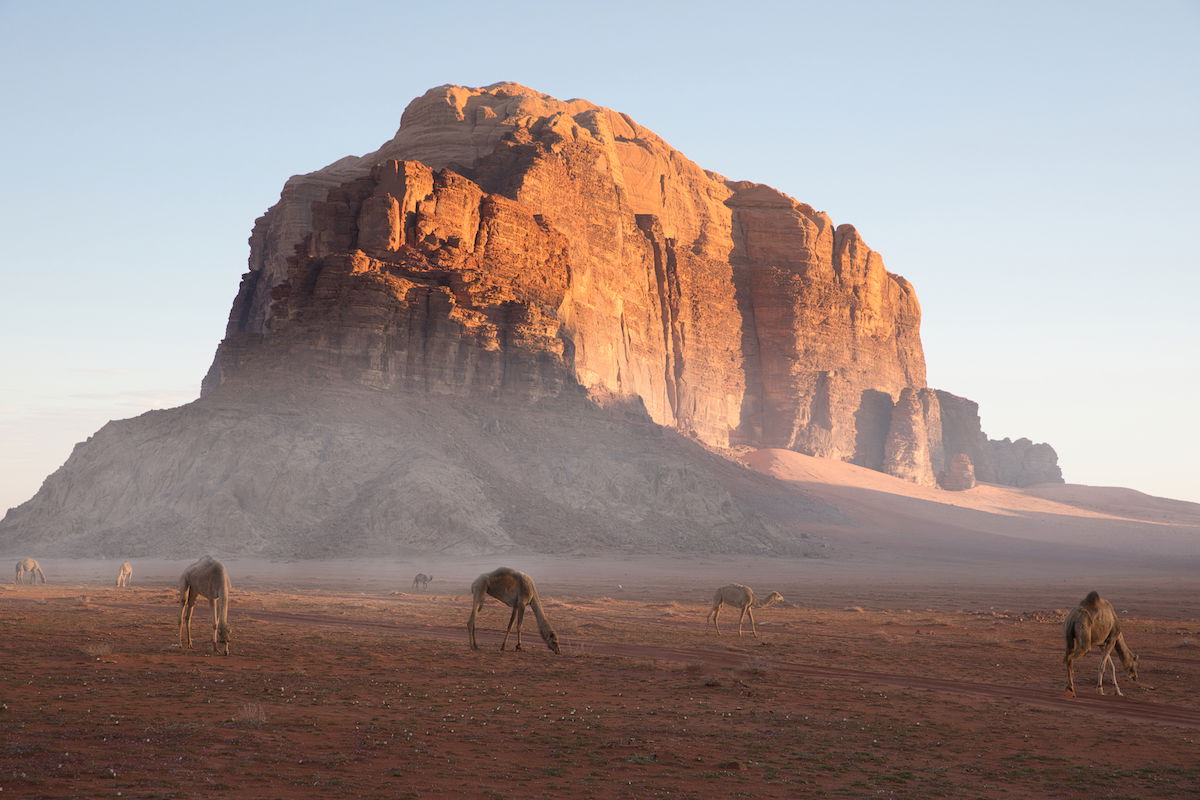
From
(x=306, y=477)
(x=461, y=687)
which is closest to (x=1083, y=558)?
(x=306, y=477)

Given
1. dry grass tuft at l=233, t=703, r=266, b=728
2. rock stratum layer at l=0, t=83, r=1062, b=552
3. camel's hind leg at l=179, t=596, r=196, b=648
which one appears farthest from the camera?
rock stratum layer at l=0, t=83, r=1062, b=552

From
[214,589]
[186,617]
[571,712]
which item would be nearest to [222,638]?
[214,589]

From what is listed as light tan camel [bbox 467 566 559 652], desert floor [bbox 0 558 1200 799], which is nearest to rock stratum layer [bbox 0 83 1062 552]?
desert floor [bbox 0 558 1200 799]

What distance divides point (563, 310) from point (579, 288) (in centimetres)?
837

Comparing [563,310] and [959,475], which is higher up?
[563,310]

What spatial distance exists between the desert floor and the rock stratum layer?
55.8 meters

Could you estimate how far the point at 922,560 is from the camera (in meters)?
111

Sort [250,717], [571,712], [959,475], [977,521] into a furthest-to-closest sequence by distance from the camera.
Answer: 1. [959,475]
2. [977,521]
3. [571,712]
4. [250,717]

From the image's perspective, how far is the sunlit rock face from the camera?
103 metres

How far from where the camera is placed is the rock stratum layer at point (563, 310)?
324 ft

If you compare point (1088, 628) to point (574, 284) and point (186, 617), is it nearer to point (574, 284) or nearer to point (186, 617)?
point (186, 617)

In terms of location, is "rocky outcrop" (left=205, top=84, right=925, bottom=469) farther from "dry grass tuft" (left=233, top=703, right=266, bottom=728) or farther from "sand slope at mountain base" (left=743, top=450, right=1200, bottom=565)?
"dry grass tuft" (left=233, top=703, right=266, bottom=728)

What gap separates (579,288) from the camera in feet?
420

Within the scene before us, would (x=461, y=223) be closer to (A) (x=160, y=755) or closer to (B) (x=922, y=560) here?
(B) (x=922, y=560)
